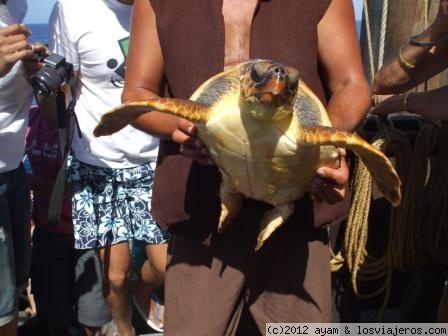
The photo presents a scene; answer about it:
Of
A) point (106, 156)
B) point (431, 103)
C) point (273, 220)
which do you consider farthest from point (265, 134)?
point (106, 156)

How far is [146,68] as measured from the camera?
136 cm

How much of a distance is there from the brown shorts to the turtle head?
1.25ft

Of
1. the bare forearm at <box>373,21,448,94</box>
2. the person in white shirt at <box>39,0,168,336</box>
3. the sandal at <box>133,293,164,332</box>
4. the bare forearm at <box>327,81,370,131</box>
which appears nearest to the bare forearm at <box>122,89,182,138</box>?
the bare forearm at <box>327,81,370,131</box>

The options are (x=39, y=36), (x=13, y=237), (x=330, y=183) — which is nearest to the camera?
(x=330, y=183)

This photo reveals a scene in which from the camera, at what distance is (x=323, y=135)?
3.59 ft

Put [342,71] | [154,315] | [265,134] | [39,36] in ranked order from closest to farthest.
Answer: [265,134]
[342,71]
[154,315]
[39,36]

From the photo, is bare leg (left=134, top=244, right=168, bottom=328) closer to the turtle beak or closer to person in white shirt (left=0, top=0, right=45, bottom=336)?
person in white shirt (left=0, top=0, right=45, bottom=336)

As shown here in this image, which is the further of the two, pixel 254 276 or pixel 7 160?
pixel 7 160

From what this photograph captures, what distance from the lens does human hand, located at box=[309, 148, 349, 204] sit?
1201 millimetres

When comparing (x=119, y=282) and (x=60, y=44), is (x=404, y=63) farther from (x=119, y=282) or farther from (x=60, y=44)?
(x=119, y=282)

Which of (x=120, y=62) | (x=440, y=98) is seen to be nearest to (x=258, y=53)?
(x=440, y=98)

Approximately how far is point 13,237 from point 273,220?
99cm

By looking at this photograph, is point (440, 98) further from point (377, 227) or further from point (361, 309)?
point (361, 309)

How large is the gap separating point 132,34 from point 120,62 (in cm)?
58
